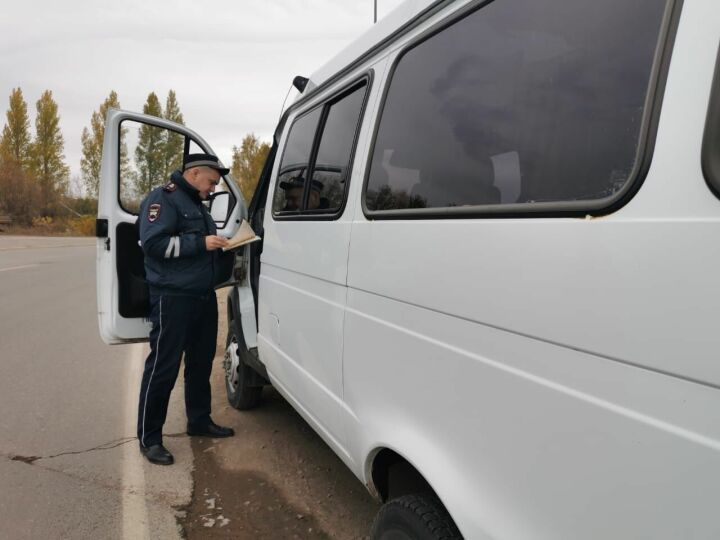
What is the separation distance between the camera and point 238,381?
4.21 m

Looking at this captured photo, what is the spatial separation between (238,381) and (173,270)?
1.28m

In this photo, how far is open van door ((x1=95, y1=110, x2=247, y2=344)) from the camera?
352 centimetres

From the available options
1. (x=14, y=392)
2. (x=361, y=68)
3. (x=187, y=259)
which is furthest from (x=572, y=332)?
(x=14, y=392)

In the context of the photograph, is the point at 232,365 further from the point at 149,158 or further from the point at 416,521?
the point at 416,521

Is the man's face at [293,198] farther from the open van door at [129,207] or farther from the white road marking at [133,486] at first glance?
the white road marking at [133,486]

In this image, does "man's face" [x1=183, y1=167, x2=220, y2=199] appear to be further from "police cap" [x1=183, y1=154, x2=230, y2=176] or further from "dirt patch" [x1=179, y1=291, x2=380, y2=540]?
"dirt patch" [x1=179, y1=291, x2=380, y2=540]

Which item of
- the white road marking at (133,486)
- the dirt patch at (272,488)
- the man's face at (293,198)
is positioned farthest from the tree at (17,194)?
the man's face at (293,198)

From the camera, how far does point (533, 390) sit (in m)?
1.21

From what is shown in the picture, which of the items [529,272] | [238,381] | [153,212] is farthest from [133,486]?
[529,272]

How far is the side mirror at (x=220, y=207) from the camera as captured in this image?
388cm

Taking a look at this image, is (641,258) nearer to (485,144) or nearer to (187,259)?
(485,144)

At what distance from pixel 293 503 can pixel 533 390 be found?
2.16 m

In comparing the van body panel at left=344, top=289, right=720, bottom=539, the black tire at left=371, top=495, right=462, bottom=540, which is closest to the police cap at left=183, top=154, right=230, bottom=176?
the van body panel at left=344, top=289, right=720, bottom=539

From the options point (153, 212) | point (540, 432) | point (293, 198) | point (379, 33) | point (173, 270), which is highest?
point (379, 33)
